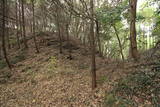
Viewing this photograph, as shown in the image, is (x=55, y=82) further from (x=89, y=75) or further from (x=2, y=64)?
(x=2, y=64)

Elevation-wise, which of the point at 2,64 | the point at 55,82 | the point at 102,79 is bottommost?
the point at 55,82

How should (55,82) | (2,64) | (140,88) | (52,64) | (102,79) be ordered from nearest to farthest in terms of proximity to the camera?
(140,88), (102,79), (55,82), (52,64), (2,64)

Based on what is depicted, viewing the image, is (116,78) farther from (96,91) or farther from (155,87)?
(155,87)

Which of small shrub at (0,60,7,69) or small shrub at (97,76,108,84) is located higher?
small shrub at (0,60,7,69)

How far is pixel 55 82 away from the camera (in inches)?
389

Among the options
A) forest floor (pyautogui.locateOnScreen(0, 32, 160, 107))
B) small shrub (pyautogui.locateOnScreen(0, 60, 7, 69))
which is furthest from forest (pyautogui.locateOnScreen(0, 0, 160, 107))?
small shrub (pyautogui.locateOnScreen(0, 60, 7, 69))

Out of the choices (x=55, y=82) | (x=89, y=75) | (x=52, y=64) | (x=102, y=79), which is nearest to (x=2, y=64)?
(x=52, y=64)

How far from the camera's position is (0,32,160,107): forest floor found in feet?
25.8

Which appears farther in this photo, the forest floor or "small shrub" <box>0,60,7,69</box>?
"small shrub" <box>0,60,7,69</box>

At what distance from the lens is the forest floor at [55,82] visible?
310 inches

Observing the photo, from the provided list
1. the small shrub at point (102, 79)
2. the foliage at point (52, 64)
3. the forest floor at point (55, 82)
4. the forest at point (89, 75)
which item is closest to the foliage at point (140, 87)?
the forest at point (89, 75)

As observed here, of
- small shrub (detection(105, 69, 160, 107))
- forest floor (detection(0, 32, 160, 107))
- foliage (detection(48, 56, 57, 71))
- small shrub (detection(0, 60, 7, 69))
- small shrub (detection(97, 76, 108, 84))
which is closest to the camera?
small shrub (detection(105, 69, 160, 107))

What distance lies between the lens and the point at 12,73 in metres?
12.1

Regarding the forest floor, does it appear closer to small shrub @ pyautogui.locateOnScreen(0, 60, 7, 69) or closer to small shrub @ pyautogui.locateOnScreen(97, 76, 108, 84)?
small shrub @ pyautogui.locateOnScreen(97, 76, 108, 84)
